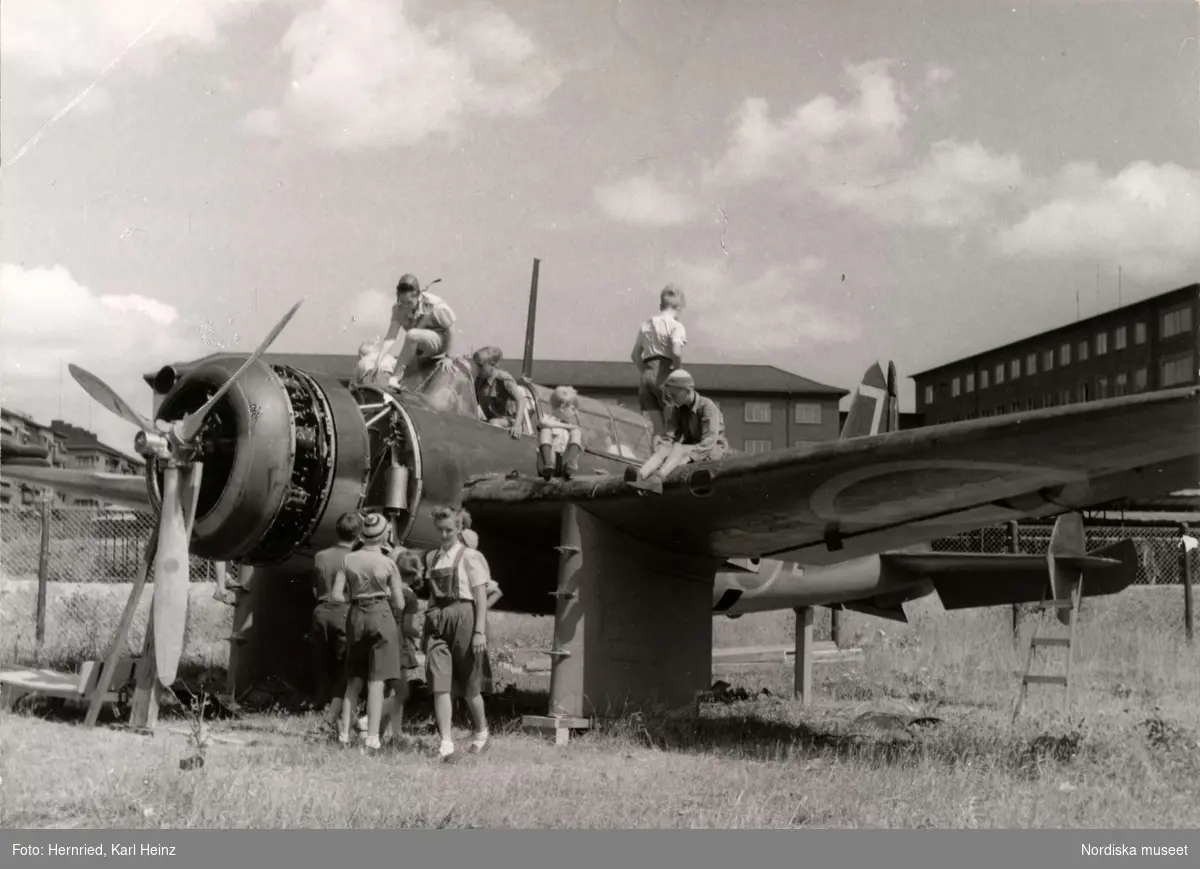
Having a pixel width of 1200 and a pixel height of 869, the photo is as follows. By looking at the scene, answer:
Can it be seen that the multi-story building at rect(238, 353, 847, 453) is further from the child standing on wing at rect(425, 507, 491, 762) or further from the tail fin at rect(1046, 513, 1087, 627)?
the child standing on wing at rect(425, 507, 491, 762)

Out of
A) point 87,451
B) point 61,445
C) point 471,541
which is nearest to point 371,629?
point 471,541

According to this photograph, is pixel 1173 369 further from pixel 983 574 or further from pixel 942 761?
pixel 942 761

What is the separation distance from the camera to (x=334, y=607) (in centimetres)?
825

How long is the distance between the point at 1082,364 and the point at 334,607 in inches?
954

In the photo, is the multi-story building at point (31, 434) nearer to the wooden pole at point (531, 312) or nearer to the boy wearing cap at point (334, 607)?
the boy wearing cap at point (334, 607)

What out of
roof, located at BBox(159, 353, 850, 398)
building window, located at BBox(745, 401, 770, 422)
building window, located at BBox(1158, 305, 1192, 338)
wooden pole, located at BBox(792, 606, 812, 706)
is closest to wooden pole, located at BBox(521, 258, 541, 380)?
wooden pole, located at BBox(792, 606, 812, 706)

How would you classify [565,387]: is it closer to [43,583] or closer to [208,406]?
[208,406]

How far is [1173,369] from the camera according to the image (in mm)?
15227

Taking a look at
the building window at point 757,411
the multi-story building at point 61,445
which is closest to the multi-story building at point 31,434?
the multi-story building at point 61,445

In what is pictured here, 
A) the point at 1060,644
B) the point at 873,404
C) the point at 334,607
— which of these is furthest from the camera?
the point at 873,404

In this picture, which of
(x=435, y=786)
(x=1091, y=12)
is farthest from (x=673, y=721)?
(x=1091, y=12)

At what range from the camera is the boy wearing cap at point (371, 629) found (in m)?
7.60

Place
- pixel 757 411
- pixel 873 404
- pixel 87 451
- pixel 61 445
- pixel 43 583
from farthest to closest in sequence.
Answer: pixel 757 411, pixel 87 451, pixel 61 445, pixel 873 404, pixel 43 583

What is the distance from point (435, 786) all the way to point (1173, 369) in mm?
12398
